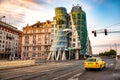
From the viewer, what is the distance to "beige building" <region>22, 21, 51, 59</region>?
92.9m

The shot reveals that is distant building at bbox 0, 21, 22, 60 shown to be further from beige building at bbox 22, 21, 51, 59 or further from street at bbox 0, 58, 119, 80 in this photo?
street at bbox 0, 58, 119, 80

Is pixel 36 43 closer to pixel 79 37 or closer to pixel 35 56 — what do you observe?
pixel 35 56

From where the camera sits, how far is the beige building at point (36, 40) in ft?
305

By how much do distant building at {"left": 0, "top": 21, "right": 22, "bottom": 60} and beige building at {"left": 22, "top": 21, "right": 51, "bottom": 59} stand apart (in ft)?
26.6

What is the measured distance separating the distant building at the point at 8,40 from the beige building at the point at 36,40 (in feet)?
26.6

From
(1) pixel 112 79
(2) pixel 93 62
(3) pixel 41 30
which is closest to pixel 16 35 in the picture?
(3) pixel 41 30

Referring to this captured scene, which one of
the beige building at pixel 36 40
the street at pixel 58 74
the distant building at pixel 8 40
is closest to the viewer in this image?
the street at pixel 58 74

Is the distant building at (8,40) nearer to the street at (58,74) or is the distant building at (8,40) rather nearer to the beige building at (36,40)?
the beige building at (36,40)

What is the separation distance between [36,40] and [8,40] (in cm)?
1711

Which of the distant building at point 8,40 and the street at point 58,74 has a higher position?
the distant building at point 8,40

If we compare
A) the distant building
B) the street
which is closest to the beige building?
the distant building

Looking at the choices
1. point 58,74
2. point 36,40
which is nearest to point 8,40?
point 36,40

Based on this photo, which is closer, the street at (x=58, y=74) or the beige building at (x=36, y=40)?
the street at (x=58, y=74)

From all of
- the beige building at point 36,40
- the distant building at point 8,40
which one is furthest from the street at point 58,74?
the beige building at point 36,40
